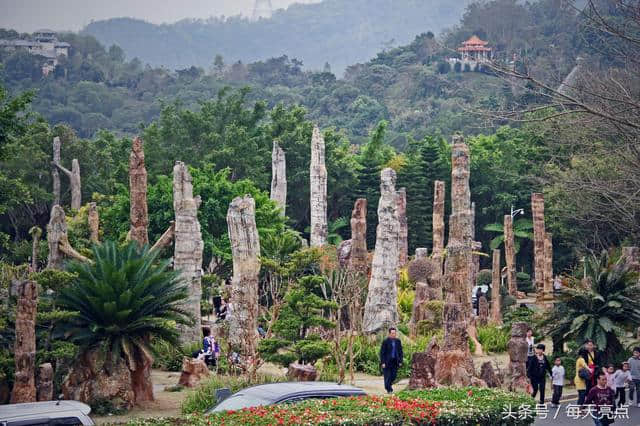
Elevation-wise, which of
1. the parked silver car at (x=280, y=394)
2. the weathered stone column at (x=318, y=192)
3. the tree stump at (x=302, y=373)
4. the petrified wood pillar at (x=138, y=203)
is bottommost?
the tree stump at (x=302, y=373)

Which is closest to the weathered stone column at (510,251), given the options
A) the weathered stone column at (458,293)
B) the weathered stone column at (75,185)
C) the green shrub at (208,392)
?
the weathered stone column at (458,293)

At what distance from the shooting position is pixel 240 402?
1284 cm

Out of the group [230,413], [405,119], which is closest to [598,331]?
[230,413]

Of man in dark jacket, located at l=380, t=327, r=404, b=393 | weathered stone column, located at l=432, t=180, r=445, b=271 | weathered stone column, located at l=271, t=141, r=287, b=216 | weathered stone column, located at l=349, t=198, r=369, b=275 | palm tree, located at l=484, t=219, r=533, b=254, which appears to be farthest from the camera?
palm tree, located at l=484, t=219, r=533, b=254

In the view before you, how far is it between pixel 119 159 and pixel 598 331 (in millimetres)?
32622

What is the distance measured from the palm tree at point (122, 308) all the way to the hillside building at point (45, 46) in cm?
9677

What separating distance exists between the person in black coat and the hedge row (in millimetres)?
5171

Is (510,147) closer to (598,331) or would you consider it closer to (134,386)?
(598,331)

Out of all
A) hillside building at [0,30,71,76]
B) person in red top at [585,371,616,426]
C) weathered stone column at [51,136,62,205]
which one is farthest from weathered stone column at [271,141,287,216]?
hillside building at [0,30,71,76]

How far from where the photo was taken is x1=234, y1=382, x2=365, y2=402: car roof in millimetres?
12716

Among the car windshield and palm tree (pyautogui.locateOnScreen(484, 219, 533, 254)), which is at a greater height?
palm tree (pyautogui.locateOnScreen(484, 219, 533, 254))

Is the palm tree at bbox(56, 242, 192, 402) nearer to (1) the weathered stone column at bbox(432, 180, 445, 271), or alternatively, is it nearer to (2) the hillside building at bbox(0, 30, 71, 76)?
(1) the weathered stone column at bbox(432, 180, 445, 271)

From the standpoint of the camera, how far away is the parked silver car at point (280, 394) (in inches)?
497

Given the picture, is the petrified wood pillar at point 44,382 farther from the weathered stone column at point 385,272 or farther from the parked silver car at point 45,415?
the weathered stone column at point 385,272
